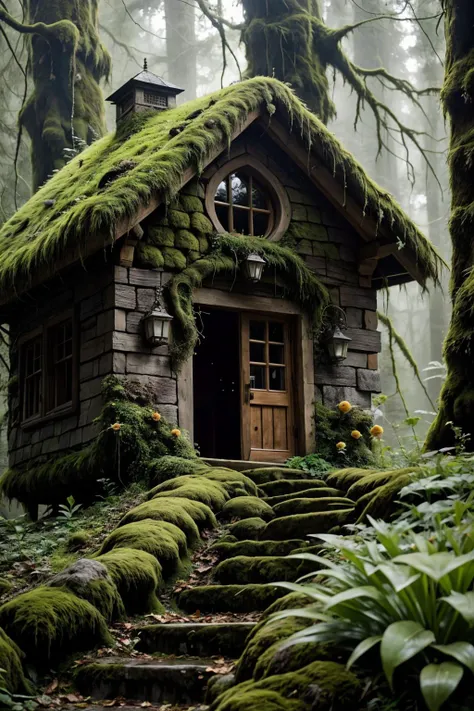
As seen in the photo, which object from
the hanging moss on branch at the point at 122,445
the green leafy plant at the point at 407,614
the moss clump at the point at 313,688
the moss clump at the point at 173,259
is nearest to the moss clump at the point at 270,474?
the hanging moss on branch at the point at 122,445

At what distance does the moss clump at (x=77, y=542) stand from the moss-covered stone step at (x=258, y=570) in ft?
6.24

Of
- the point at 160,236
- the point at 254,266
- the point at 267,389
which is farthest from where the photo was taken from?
the point at 267,389

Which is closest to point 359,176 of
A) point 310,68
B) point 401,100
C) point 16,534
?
point 310,68

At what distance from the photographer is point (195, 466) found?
9648 mm

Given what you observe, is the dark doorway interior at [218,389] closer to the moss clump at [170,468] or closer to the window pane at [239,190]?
the window pane at [239,190]

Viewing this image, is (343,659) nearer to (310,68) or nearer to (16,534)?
(16,534)

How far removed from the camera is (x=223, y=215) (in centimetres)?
1169

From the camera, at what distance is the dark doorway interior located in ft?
48.3

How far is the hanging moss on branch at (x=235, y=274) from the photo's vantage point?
10.6m

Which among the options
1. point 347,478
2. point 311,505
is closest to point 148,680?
point 311,505

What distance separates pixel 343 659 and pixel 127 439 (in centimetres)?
648

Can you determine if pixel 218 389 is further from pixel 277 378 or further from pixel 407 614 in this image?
pixel 407 614

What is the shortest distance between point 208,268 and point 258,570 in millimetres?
5231

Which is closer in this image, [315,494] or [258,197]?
[315,494]
